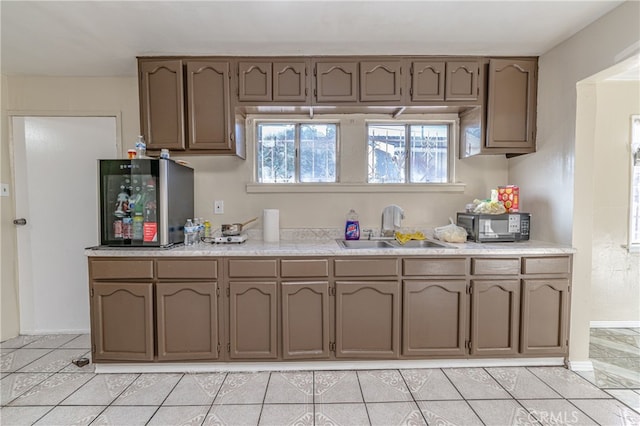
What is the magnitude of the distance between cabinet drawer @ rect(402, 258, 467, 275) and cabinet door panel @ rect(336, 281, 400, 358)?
0.48 feet

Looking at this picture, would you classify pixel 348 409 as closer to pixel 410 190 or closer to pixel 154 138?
pixel 410 190

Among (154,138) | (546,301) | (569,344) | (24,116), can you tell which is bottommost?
(569,344)

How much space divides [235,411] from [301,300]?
726 mm

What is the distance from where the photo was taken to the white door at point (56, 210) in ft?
8.74

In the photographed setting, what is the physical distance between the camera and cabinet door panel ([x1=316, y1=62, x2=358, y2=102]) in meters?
2.29

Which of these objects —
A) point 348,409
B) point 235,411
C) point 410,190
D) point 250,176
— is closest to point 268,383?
point 235,411

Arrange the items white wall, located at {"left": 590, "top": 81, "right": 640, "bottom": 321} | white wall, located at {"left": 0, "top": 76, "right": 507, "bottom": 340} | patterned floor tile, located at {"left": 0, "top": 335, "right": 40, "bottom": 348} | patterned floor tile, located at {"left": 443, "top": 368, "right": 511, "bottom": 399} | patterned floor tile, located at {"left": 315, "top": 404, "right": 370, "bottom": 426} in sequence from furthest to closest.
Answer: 1. white wall, located at {"left": 590, "top": 81, "right": 640, "bottom": 321}
2. white wall, located at {"left": 0, "top": 76, "right": 507, "bottom": 340}
3. patterned floor tile, located at {"left": 0, "top": 335, "right": 40, "bottom": 348}
4. patterned floor tile, located at {"left": 443, "top": 368, "right": 511, "bottom": 399}
5. patterned floor tile, located at {"left": 315, "top": 404, "right": 370, "bottom": 426}

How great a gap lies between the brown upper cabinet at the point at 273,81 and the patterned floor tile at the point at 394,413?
6.81ft

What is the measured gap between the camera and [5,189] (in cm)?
261

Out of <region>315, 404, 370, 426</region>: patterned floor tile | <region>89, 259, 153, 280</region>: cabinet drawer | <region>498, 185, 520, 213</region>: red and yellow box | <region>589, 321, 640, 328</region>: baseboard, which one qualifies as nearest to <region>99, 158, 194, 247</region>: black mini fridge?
<region>89, 259, 153, 280</region>: cabinet drawer

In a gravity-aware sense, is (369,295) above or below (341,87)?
below

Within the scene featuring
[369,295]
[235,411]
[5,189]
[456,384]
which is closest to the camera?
[235,411]

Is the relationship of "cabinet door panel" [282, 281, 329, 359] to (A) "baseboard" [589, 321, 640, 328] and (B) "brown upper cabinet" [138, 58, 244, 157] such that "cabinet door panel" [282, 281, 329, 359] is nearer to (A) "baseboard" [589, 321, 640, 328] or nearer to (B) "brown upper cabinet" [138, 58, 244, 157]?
(B) "brown upper cabinet" [138, 58, 244, 157]

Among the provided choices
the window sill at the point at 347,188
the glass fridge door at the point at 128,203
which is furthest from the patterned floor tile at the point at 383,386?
the glass fridge door at the point at 128,203
